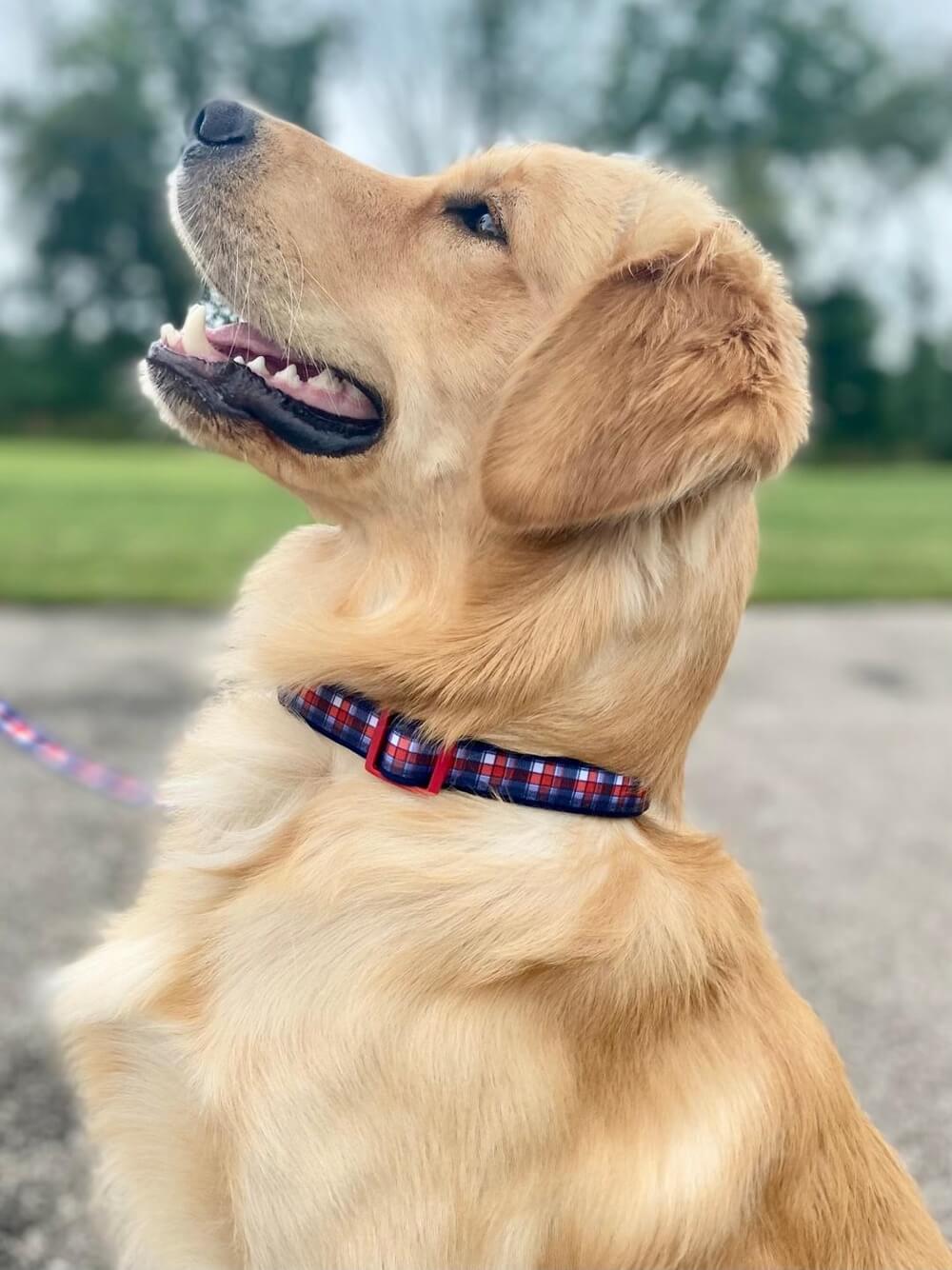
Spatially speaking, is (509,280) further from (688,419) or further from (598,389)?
(688,419)

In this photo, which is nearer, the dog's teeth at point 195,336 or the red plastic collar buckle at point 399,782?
the red plastic collar buckle at point 399,782

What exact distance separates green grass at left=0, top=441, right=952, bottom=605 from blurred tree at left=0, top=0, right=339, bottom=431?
59.7 ft

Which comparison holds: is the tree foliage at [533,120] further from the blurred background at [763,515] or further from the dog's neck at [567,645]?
the dog's neck at [567,645]

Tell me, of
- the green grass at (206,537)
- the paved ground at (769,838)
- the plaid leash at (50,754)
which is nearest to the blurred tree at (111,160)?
the green grass at (206,537)

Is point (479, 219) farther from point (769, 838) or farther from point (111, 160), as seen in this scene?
point (111, 160)

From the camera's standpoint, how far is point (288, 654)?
78.6 inches

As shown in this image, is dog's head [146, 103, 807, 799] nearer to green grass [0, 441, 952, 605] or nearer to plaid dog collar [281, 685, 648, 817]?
plaid dog collar [281, 685, 648, 817]

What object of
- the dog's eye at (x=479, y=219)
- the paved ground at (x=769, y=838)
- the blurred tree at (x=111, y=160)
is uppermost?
the blurred tree at (x=111, y=160)

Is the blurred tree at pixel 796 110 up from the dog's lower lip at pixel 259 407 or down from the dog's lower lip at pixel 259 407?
up

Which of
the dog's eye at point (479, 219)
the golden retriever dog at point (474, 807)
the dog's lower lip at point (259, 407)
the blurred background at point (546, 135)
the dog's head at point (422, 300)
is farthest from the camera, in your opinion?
the blurred background at point (546, 135)

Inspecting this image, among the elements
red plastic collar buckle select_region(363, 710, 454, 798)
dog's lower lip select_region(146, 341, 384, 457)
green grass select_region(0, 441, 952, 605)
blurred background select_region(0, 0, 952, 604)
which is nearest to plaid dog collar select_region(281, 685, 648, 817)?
red plastic collar buckle select_region(363, 710, 454, 798)

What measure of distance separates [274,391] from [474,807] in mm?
888

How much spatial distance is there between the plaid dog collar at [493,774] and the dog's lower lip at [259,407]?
0.58m

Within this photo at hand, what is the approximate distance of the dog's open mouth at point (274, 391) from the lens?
2.12m
